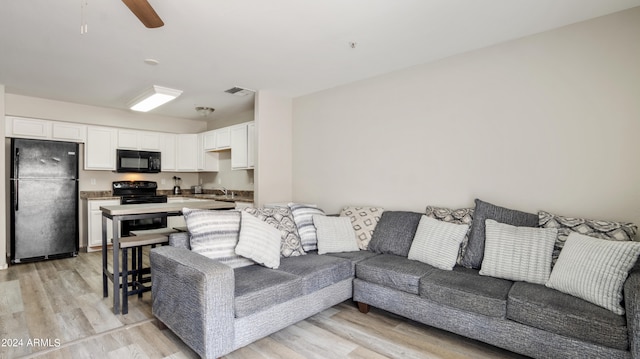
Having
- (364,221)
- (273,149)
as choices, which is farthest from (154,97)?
(364,221)

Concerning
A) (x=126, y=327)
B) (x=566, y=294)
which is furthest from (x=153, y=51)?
(x=566, y=294)

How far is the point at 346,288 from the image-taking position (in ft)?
9.50

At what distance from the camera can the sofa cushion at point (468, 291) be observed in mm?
2135

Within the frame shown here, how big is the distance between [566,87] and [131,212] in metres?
3.82

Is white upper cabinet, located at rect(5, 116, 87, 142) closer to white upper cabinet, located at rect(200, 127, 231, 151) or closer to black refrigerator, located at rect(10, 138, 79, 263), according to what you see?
black refrigerator, located at rect(10, 138, 79, 263)

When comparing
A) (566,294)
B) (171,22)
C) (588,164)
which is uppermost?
(171,22)

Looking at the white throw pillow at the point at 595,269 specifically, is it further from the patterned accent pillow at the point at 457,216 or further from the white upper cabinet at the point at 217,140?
the white upper cabinet at the point at 217,140

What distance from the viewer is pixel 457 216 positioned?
294 centimetres

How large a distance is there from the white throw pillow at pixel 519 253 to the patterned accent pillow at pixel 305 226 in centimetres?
154

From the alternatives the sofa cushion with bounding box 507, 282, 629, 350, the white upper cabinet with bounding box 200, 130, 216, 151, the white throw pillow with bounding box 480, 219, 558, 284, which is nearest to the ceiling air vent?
the white upper cabinet with bounding box 200, 130, 216, 151

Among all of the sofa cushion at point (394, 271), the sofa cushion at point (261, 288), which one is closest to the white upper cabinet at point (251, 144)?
the sofa cushion at point (261, 288)

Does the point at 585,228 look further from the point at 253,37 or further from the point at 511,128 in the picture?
the point at 253,37

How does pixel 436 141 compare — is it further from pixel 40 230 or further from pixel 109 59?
pixel 40 230

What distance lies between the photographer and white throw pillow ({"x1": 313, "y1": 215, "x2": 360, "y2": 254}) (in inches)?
127
